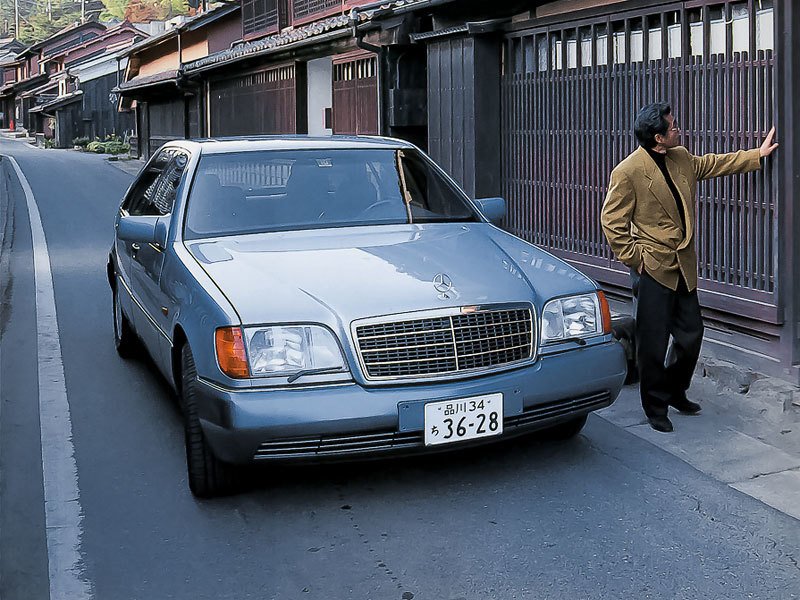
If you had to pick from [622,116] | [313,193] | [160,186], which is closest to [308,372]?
[313,193]

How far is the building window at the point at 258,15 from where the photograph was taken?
24000 mm

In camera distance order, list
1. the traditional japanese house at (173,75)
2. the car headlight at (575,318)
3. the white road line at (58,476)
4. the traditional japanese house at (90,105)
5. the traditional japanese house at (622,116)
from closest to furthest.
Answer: the white road line at (58,476) → the car headlight at (575,318) → the traditional japanese house at (622,116) → the traditional japanese house at (173,75) → the traditional japanese house at (90,105)

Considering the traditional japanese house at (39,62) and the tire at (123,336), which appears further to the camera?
the traditional japanese house at (39,62)

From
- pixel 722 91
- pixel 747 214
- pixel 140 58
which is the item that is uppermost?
pixel 140 58

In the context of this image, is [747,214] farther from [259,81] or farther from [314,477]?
[259,81]

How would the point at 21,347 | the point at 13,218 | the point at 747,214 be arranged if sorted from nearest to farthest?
the point at 747,214
the point at 21,347
the point at 13,218

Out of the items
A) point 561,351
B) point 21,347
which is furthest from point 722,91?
point 21,347

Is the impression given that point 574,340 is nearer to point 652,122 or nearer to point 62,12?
point 652,122

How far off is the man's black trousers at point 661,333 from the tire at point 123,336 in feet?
11.9

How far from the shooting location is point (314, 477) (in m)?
5.07

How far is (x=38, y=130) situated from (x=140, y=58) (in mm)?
45113

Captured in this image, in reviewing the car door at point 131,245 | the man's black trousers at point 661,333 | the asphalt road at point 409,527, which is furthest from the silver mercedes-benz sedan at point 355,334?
the car door at point 131,245

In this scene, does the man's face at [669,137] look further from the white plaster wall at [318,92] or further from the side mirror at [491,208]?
the white plaster wall at [318,92]

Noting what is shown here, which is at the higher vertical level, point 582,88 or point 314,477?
point 582,88
